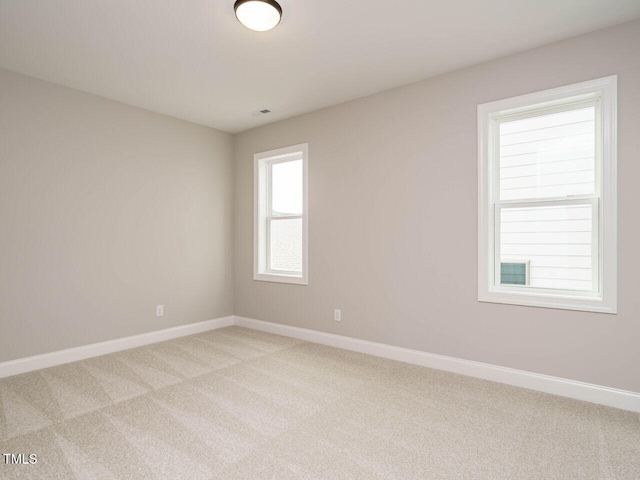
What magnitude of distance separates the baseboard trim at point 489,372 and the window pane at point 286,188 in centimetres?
154

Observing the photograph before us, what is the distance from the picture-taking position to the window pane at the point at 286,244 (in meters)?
4.62

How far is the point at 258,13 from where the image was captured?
2295 mm

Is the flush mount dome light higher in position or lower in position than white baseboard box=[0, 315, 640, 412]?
higher

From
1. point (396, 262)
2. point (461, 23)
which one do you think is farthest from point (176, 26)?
point (396, 262)

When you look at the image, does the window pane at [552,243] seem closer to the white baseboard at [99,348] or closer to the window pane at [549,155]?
the window pane at [549,155]

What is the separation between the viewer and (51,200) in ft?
11.3

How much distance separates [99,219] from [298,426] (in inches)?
119

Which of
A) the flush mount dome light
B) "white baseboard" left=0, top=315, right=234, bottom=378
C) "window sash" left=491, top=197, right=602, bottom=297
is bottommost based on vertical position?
"white baseboard" left=0, top=315, right=234, bottom=378

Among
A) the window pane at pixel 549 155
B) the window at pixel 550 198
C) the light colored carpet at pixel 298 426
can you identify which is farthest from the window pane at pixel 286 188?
the window pane at pixel 549 155

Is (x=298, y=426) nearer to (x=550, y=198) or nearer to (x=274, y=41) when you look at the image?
(x=550, y=198)

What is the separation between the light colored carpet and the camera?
1891 mm

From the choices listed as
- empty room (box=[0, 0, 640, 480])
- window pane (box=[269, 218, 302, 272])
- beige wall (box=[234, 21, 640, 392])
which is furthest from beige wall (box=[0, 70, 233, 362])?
beige wall (box=[234, 21, 640, 392])

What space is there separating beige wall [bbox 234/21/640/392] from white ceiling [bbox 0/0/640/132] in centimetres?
24

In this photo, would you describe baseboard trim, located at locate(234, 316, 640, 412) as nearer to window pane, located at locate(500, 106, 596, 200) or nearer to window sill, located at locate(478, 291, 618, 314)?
window sill, located at locate(478, 291, 618, 314)
